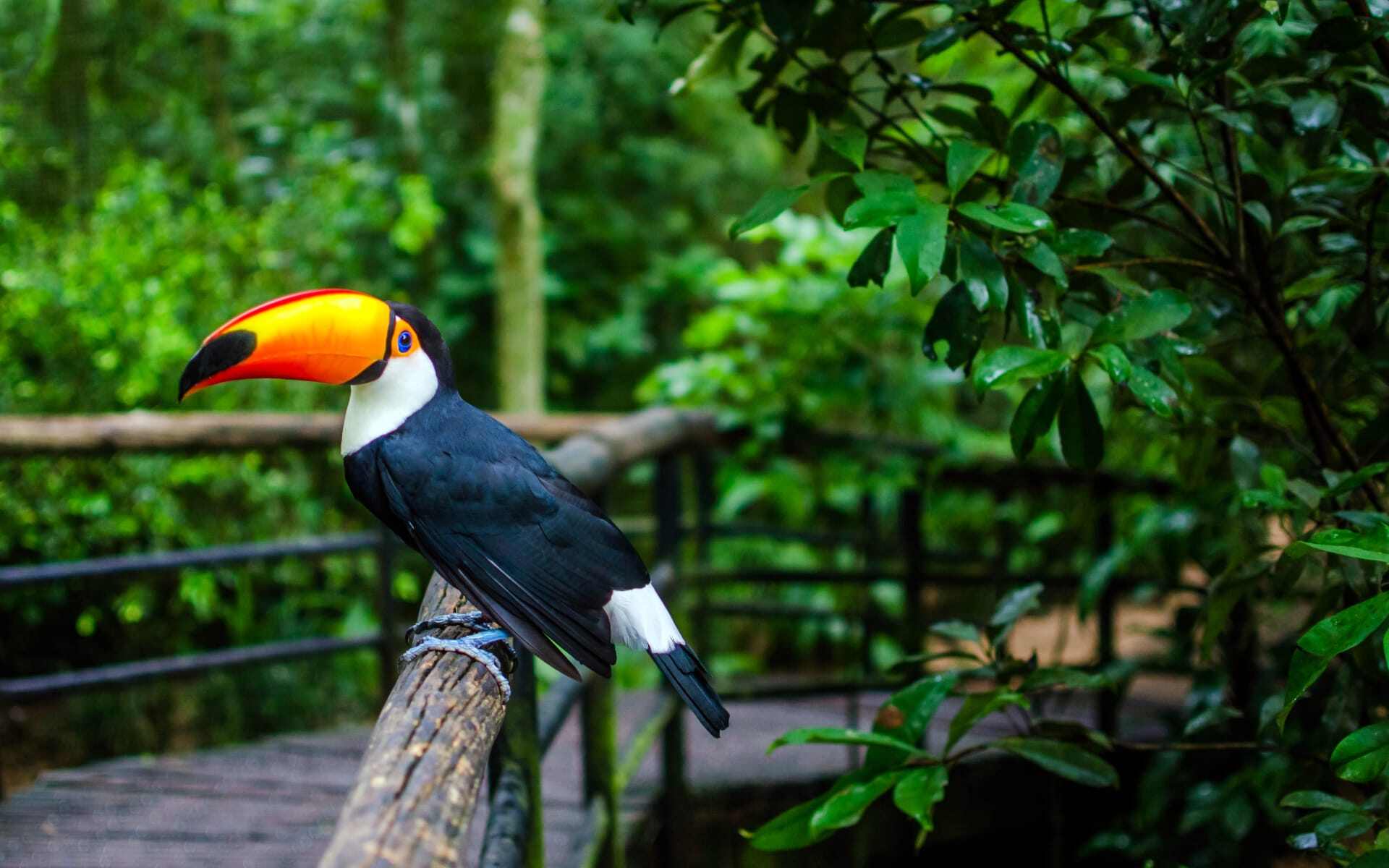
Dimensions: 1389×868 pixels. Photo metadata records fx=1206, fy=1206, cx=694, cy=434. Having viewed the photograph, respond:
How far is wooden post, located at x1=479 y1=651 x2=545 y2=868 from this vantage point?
153 centimetres

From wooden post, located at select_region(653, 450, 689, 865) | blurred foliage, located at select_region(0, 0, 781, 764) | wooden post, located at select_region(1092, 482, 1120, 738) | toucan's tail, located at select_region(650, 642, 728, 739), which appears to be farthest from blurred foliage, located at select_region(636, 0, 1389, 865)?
blurred foliage, located at select_region(0, 0, 781, 764)

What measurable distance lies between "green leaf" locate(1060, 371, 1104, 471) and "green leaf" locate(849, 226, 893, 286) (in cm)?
26

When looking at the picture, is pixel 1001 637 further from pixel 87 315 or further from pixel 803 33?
pixel 87 315

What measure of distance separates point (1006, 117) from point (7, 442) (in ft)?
7.24

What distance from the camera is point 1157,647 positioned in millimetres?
5020

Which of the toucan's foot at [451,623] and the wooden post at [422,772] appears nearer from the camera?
the wooden post at [422,772]

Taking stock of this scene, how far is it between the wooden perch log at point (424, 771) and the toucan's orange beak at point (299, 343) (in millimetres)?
403

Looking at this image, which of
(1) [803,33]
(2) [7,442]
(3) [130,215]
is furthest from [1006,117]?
(3) [130,215]

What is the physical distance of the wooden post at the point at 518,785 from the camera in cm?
153

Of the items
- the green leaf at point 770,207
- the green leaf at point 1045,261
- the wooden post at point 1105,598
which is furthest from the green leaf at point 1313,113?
the wooden post at point 1105,598

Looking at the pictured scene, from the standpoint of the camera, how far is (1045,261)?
1.40 m

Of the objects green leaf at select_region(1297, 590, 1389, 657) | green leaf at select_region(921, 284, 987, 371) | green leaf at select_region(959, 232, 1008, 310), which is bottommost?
green leaf at select_region(1297, 590, 1389, 657)

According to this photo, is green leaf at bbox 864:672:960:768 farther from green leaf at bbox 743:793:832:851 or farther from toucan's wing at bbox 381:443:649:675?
toucan's wing at bbox 381:443:649:675

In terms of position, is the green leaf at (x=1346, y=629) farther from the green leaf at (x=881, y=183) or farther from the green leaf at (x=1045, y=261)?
the green leaf at (x=881, y=183)
